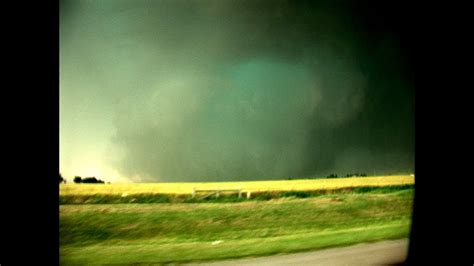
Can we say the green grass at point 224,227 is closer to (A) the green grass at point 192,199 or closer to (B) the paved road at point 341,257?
(A) the green grass at point 192,199

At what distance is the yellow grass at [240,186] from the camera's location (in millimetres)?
5117

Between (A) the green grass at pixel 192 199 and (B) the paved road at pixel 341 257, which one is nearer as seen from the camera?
(B) the paved road at pixel 341 257

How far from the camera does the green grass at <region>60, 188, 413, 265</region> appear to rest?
5.06 m

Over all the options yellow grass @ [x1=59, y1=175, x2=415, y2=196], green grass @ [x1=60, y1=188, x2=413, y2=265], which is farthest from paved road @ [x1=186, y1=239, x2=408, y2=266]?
yellow grass @ [x1=59, y1=175, x2=415, y2=196]

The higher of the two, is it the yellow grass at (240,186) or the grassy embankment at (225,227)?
the yellow grass at (240,186)

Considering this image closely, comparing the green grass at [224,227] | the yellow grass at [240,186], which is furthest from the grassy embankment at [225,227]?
the yellow grass at [240,186]

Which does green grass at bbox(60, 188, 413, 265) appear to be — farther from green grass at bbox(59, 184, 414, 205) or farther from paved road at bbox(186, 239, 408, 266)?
paved road at bbox(186, 239, 408, 266)

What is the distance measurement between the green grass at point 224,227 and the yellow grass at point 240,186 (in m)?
0.19

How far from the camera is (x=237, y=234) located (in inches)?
225

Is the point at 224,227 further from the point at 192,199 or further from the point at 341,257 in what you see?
the point at 341,257

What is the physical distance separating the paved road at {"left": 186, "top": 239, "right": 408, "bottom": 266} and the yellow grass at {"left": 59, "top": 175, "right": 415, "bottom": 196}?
1046mm
